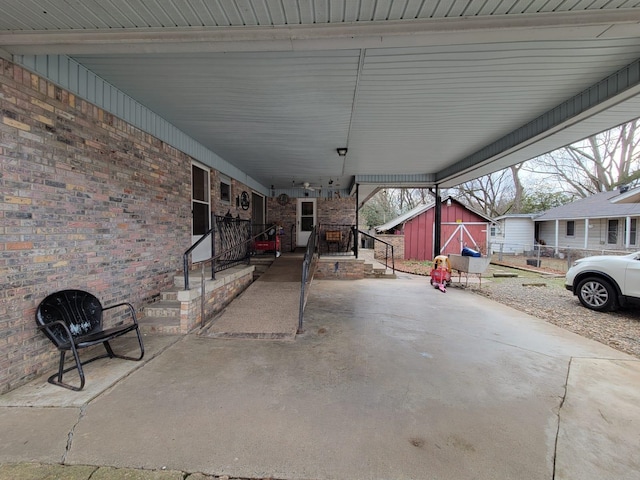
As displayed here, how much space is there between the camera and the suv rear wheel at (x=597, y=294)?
4992 mm

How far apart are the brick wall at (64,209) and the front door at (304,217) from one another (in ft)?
22.1

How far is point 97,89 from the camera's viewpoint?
3135mm

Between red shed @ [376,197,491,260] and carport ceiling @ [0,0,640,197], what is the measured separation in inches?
355

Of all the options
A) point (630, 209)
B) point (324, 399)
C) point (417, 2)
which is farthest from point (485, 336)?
A: point (630, 209)

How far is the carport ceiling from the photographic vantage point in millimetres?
1989

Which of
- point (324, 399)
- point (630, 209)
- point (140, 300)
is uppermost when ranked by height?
point (630, 209)

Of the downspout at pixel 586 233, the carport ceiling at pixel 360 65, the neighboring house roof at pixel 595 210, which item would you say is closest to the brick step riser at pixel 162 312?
the carport ceiling at pixel 360 65

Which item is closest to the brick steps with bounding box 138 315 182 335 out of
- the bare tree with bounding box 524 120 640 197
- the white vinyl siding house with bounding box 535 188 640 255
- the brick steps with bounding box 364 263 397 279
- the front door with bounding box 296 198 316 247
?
the brick steps with bounding box 364 263 397 279

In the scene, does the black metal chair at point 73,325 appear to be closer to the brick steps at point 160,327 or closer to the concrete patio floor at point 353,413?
the concrete patio floor at point 353,413

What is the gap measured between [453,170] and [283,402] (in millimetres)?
6938

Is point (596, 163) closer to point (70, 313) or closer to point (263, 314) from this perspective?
point (263, 314)

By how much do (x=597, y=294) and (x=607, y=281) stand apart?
0.28 meters

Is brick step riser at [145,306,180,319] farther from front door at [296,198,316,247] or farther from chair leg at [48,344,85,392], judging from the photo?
front door at [296,198,316,247]

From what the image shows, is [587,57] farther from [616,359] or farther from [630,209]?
[630,209]
